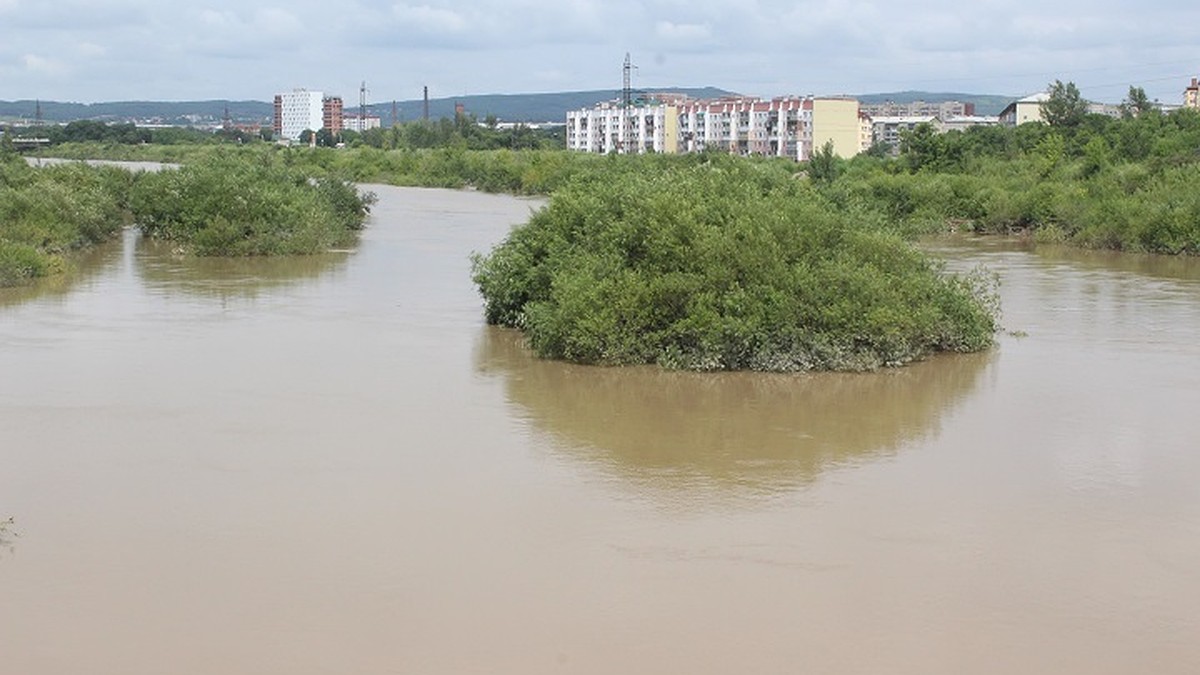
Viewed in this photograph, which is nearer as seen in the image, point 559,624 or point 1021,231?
point 559,624

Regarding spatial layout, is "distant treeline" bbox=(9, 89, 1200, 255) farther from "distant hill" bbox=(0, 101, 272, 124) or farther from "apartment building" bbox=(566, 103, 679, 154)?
"distant hill" bbox=(0, 101, 272, 124)

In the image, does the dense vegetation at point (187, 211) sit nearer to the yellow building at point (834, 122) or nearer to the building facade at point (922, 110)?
the yellow building at point (834, 122)

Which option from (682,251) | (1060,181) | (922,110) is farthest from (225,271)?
(922,110)

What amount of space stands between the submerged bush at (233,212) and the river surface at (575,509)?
9907mm

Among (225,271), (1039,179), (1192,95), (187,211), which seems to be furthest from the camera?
(1192,95)

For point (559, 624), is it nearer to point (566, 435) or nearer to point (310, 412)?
point (566, 435)

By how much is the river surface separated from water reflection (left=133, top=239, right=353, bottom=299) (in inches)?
180

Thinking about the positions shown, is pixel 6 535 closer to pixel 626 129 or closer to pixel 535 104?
pixel 626 129

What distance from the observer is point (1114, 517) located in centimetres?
1025

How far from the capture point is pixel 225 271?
2522cm

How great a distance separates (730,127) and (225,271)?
6078 cm

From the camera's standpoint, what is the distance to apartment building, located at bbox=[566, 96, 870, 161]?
75.1 meters

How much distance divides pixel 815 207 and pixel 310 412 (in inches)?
257

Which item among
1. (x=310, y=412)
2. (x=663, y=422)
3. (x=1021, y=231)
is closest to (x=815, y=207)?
(x=663, y=422)
